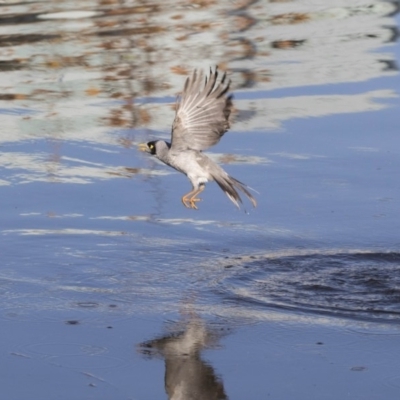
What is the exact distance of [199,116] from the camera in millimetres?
7961

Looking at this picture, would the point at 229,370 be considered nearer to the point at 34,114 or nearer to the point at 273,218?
the point at 273,218

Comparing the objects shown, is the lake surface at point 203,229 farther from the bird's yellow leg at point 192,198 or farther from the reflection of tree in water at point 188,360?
the bird's yellow leg at point 192,198

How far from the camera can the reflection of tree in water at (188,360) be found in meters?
5.78

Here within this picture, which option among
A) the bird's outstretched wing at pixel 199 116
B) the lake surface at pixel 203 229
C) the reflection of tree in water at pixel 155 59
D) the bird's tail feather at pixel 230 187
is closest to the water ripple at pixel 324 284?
the lake surface at pixel 203 229

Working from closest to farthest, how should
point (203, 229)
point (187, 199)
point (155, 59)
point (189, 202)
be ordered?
1. point (187, 199)
2. point (189, 202)
3. point (203, 229)
4. point (155, 59)

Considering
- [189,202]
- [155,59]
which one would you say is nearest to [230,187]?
[189,202]

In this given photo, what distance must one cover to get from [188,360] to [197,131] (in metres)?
2.19

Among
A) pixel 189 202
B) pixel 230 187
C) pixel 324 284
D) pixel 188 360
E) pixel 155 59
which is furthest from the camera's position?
pixel 155 59

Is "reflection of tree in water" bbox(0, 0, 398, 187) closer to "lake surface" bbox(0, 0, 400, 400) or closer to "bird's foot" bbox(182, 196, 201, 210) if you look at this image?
"lake surface" bbox(0, 0, 400, 400)

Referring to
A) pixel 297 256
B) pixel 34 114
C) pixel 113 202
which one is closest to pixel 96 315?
pixel 297 256

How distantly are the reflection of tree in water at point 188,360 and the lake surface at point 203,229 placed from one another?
0.01 m

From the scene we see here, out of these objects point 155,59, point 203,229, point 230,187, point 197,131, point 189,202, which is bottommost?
point 155,59

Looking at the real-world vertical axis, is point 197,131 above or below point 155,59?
above

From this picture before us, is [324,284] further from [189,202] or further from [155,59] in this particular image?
[155,59]
